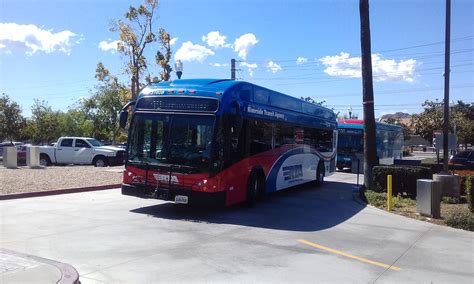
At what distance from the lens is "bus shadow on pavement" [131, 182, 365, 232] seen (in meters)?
10.7

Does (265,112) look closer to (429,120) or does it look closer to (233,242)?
(233,242)

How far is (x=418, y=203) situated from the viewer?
12.3 m

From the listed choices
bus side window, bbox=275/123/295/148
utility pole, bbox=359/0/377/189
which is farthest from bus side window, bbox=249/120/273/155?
utility pole, bbox=359/0/377/189

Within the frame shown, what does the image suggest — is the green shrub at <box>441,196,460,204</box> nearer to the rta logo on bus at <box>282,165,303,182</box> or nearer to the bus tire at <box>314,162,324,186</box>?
the rta logo on bus at <box>282,165,303,182</box>

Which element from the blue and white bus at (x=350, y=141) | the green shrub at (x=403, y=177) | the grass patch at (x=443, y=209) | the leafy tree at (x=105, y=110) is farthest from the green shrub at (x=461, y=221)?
the leafy tree at (x=105, y=110)

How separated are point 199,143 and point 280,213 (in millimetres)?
2952

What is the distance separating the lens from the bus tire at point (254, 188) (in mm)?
12544

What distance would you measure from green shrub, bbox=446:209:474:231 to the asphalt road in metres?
0.35

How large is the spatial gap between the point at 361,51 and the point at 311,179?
16.7ft

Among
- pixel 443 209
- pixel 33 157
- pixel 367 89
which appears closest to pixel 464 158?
pixel 367 89

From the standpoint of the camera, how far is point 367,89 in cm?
1720

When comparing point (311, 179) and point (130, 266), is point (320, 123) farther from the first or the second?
Result: point (130, 266)

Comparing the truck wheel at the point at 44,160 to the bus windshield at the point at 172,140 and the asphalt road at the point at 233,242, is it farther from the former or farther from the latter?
the bus windshield at the point at 172,140

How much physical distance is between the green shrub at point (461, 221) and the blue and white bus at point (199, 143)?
4.80 m
